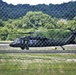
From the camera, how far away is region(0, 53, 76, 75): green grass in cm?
809

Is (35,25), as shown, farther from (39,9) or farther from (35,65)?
(35,65)

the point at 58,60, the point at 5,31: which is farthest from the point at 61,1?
the point at 58,60

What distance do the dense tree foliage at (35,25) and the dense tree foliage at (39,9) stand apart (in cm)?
8

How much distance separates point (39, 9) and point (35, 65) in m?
1.58

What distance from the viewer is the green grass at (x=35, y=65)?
8094 mm

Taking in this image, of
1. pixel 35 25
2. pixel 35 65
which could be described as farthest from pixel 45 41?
pixel 35 65

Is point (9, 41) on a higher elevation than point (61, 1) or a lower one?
lower

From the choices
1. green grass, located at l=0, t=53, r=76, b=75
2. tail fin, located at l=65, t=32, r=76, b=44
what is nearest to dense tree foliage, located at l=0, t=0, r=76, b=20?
tail fin, located at l=65, t=32, r=76, b=44

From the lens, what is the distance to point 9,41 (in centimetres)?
811

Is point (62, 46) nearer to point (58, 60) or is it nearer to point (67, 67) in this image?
point (67, 67)

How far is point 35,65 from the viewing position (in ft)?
29.0

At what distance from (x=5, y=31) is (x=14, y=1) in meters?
0.48

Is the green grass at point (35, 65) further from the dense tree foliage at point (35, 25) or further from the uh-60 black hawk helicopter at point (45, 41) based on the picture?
the dense tree foliage at point (35, 25)

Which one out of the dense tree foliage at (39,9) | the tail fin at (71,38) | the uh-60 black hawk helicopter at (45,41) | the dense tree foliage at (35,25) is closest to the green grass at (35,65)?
the uh-60 black hawk helicopter at (45,41)
